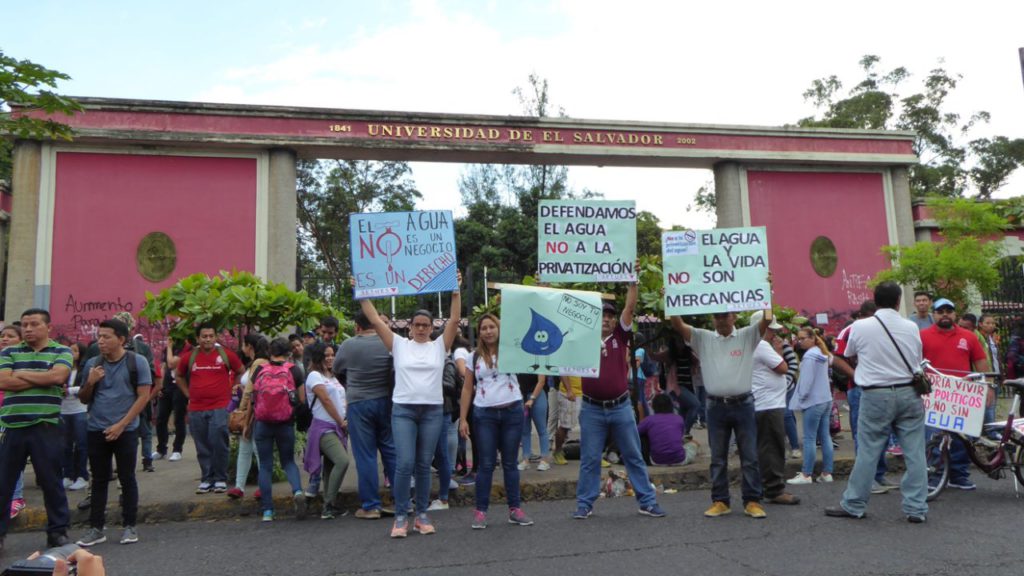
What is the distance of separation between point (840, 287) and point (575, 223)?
14.7m

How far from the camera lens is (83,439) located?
8.23 m

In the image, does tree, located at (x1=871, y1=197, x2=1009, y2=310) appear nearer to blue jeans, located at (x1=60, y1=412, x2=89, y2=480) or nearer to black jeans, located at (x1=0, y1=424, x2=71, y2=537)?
blue jeans, located at (x1=60, y1=412, x2=89, y2=480)

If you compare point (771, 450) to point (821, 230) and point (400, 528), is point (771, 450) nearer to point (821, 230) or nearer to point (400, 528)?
point (400, 528)

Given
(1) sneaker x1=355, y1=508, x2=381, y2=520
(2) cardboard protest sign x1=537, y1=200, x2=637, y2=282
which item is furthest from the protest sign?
(1) sneaker x1=355, y1=508, x2=381, y2=520

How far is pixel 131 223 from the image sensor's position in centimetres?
1579

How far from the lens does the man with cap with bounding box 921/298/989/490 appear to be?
24.5 feet

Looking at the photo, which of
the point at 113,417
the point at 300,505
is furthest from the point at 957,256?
the point at 113,417

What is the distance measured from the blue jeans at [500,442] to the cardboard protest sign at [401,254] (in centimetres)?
116

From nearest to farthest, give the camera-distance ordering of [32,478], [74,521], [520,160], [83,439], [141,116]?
[74,521]
[83,439]
[32,478]
[141,116]
[520,160]

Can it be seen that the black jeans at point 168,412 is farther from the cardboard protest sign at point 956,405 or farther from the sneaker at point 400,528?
the cardboard protest sign at point 956,405

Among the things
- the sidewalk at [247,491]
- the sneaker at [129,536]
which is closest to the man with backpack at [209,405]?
the sidewalk at [247,491]

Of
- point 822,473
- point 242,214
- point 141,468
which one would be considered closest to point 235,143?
Result: point 242,214

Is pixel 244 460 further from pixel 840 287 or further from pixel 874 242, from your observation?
pixel 874 242

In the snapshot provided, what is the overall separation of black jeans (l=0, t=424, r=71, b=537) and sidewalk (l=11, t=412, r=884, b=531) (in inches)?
54.8
